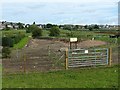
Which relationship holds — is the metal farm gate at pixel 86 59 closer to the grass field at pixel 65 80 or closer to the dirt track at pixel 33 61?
the dirt track at pixel 33 61

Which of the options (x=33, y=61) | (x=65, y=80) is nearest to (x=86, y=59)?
(x=33, y=61)

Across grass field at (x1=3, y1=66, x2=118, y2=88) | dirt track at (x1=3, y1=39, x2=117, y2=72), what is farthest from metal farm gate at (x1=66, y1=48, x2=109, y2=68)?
grass field at (x1=3, y1=66, x2=118, y2=88)

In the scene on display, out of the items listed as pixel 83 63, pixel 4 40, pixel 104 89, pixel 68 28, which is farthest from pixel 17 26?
pixel 104 89

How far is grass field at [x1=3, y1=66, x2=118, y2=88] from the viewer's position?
11797 millimetres

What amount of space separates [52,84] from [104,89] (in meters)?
2.13

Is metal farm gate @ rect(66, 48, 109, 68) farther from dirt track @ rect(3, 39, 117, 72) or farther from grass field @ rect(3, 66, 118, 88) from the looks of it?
grass field @ rect(3, 66, 118, 88)

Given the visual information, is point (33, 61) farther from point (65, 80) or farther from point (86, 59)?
point (65, 80)

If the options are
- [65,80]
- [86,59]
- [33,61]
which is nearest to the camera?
[65,80]

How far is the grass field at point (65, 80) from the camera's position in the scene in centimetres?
1180

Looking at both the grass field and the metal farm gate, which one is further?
the metal farm gate

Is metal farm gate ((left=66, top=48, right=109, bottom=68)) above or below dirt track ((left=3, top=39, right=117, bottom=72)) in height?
above

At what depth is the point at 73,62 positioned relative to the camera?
18469 millimetres

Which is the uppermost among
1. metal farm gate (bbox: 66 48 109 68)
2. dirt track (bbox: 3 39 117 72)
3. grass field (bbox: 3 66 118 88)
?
metal farm gate (bbox: 66 48 109 68)

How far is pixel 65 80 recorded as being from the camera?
13.3 m
